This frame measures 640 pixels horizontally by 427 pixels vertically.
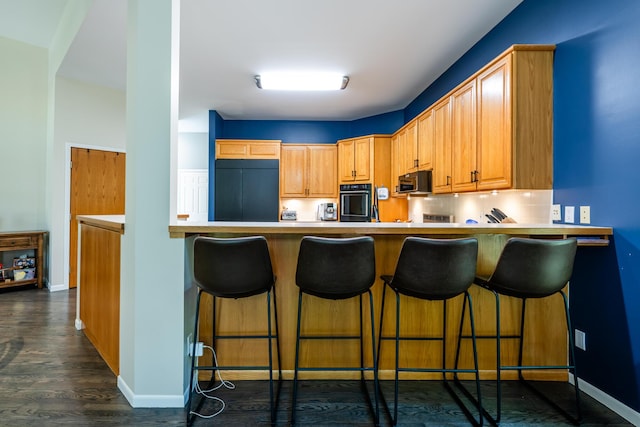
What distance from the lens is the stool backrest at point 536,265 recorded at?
1.65m

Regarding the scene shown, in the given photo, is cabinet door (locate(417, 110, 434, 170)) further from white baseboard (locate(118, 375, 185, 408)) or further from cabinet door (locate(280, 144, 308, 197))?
white baseboard (locate(118, 375, 185, 408))

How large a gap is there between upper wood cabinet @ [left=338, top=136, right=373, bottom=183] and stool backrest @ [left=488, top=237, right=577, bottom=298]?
332cm

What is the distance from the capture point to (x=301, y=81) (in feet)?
13.1

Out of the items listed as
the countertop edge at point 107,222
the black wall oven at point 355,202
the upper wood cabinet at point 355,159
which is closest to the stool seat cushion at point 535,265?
the countertop edge at point 107,222

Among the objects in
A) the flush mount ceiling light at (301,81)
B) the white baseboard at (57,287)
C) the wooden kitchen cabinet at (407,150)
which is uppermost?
the flush mount ceiling light at (301,81)

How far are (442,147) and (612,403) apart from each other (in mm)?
2262

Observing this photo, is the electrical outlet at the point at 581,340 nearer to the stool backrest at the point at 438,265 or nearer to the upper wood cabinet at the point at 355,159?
the stool backrest at the point at 438,265

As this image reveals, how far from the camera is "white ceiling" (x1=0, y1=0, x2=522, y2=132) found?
2588 mm

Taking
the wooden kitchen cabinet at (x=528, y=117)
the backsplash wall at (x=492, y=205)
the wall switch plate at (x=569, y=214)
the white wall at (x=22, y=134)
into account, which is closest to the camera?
the wall switch plate at (x=569, y=214)

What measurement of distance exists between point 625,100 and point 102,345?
3.70m

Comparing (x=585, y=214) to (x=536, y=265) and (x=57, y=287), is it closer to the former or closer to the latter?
(x=536, y=265)

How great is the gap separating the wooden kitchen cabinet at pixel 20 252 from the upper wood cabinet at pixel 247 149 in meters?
2.66

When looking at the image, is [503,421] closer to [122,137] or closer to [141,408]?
[141,408]

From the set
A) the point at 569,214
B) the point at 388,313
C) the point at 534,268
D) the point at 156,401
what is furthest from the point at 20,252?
the point at 569,214
